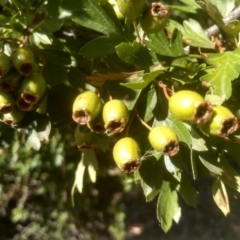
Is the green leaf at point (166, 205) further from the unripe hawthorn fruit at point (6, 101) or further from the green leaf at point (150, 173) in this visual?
the unripe hawthorn fruit at point (6, 101)

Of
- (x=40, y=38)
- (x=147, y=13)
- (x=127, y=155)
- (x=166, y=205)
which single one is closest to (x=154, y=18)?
(x=147, y=13)

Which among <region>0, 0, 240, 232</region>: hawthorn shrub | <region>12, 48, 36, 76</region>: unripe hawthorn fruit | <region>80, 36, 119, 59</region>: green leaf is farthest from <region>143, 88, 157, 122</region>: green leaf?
<region>12, 48, 36, 76</region>: unripe hawthorn fruit

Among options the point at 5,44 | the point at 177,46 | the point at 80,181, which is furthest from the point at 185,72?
the point at 80,181

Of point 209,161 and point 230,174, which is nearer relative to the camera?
point 209,161

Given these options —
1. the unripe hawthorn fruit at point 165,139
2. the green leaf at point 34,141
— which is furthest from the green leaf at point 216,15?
the green leaf at point 34,141

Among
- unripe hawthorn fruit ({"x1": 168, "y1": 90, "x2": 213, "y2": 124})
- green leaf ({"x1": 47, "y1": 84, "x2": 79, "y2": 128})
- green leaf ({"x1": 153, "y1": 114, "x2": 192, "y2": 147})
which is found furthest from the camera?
green leaf ({"x1": 47, "y1": 84, "x2": 79, "y2": 128})

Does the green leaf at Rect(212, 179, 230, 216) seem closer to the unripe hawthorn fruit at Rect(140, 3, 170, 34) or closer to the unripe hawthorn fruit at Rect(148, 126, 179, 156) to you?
the unripe hawthorn fruit at Rect(148, 126, 179, 156)

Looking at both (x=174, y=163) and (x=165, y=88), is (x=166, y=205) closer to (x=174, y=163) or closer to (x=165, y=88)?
(x=174, y=163)
